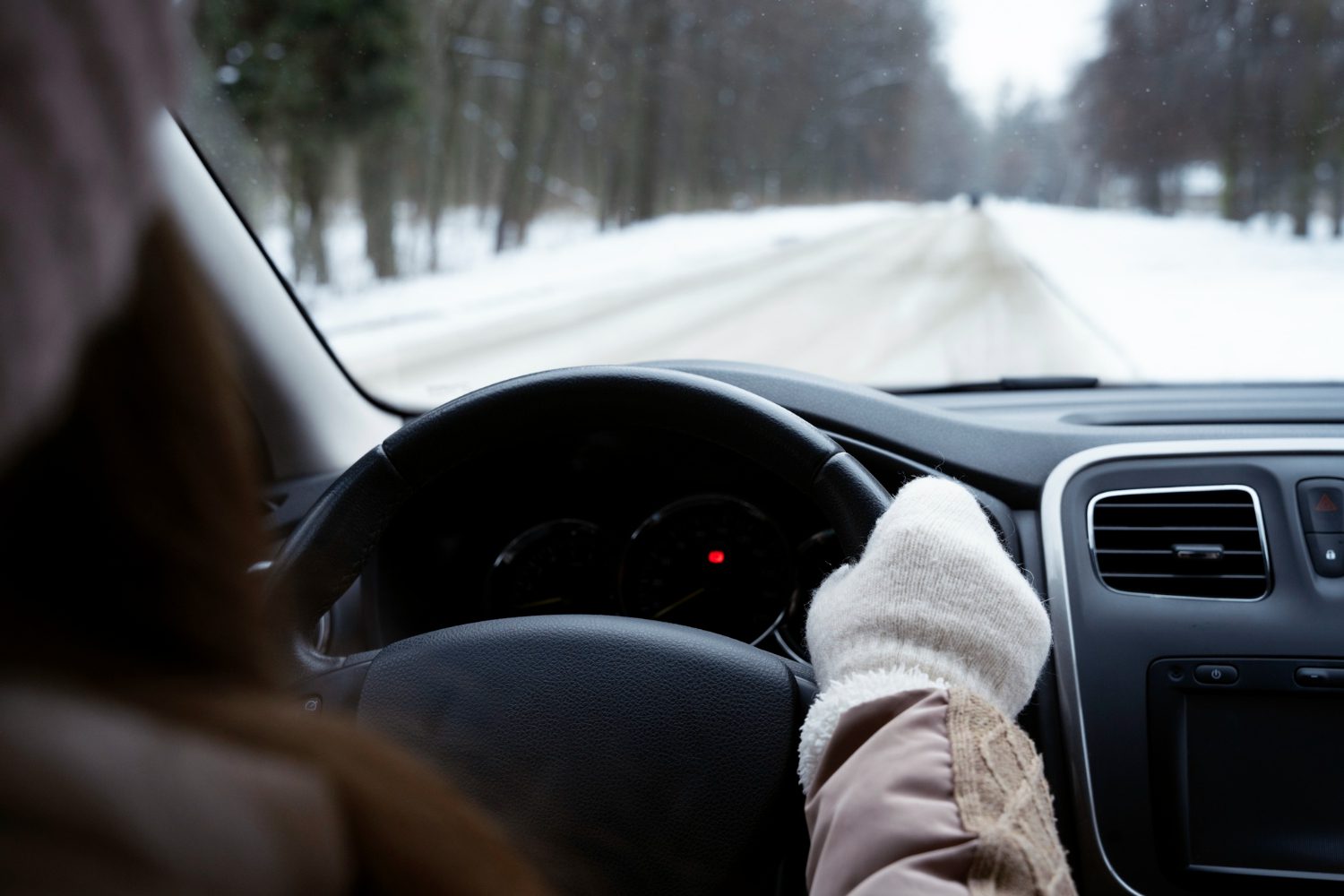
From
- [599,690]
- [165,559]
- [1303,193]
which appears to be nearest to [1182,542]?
[1303,193]

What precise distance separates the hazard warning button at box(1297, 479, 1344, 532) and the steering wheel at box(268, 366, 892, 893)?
53.0 inches

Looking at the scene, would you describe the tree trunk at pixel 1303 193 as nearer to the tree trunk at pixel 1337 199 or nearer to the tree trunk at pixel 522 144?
the tree trunk at pixel 1337 199

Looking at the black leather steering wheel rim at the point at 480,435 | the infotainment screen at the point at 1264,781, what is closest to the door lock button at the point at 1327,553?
the infotainment screen at the point at 1264,781

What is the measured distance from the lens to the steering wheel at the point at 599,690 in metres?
1.79

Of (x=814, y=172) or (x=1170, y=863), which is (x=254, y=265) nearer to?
(x=814, y=172)

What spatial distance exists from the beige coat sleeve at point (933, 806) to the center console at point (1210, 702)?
3.77 ft

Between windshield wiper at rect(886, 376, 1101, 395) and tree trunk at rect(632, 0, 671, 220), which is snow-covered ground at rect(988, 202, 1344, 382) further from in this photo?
tree trunk at rect(632, 0, 671, 220)

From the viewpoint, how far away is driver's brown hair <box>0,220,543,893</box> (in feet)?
1.83

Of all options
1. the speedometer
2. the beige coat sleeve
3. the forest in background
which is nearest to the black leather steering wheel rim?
the beige coat sleeve

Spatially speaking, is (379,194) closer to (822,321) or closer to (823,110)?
(822,321)

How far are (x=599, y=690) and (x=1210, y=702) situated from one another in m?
1.40

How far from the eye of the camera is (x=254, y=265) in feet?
9.05

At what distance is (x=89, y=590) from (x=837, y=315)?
3.41 meters

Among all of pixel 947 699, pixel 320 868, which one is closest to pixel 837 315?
pixel 947 699
